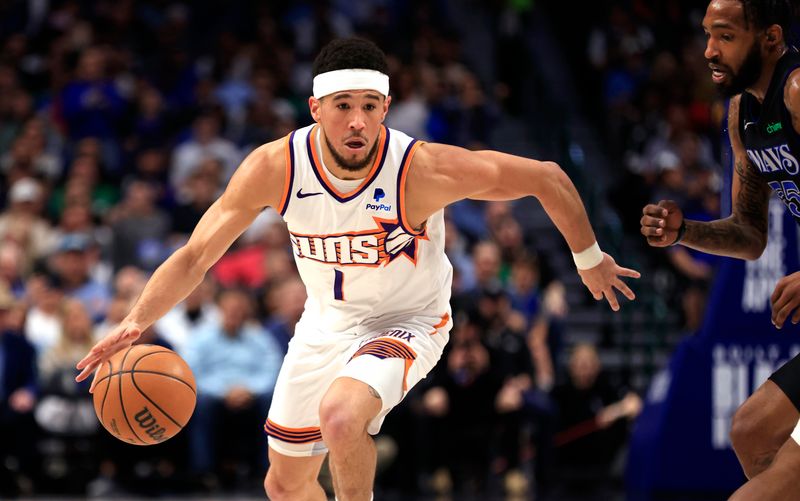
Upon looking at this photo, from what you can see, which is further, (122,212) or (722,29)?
(122,212)

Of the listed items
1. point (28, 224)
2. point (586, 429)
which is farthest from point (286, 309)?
point (28, 224)

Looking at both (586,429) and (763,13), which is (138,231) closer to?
(586,429)

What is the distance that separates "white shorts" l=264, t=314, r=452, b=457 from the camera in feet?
20.1

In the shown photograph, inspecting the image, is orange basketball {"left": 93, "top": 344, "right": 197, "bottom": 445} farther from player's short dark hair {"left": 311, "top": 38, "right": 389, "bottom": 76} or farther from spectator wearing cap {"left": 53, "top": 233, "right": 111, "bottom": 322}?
spectator wearing cap {"left": 53, "top": 233, "right": 111, "bottom": 322}

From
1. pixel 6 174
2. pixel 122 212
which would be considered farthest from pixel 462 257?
pixel 6 174

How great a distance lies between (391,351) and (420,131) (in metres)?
8.17

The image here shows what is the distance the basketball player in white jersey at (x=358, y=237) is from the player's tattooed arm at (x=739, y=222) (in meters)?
0.38

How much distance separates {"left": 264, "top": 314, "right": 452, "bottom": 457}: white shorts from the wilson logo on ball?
0.60m

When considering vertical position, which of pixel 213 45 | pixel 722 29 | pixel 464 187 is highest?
pixel 213 45

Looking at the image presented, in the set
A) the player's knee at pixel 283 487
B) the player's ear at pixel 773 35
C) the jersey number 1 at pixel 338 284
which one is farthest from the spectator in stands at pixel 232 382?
the player's ear at pixel 773 35

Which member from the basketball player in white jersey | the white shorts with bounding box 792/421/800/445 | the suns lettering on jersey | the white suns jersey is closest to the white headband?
the basketball player in white jersey

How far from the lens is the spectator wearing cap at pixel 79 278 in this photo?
1144cm

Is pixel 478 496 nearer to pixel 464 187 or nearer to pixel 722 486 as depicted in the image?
pixel 722 486

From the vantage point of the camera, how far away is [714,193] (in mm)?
12438
